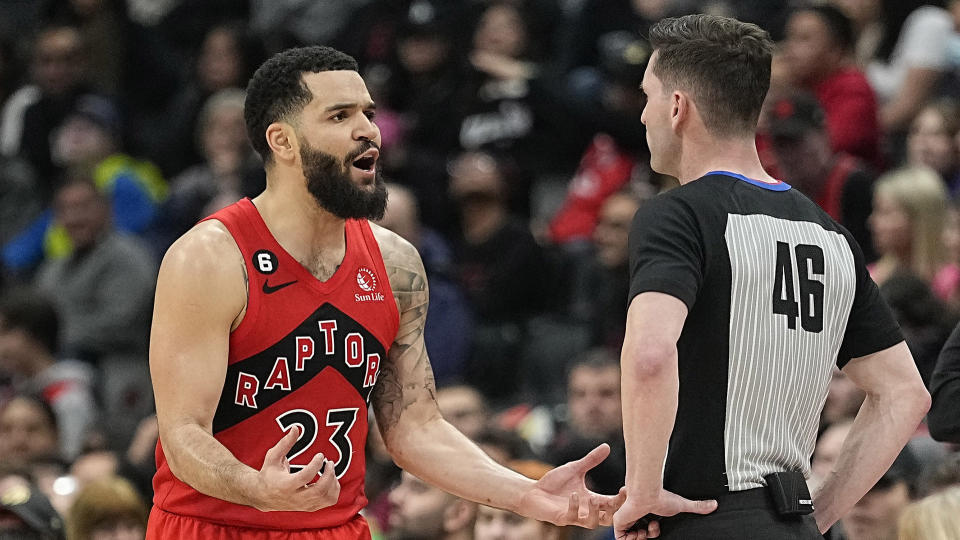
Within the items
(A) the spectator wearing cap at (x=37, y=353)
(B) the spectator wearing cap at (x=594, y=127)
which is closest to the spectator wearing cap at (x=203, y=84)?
(B) the spectator wearing cap at (x=594, y=127)

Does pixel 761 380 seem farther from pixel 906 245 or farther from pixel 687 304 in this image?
pixel 906 245

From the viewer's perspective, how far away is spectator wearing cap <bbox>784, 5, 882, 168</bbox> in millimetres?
9219

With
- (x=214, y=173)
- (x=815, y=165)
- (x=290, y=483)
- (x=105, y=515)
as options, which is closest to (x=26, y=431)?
(x=105, y=515)

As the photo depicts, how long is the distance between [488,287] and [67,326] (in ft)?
10.3

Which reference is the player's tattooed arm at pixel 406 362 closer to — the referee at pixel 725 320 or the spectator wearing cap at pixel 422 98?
the referee at pixel 725 320

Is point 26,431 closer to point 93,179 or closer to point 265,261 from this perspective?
point 93,179

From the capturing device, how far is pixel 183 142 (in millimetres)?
12477

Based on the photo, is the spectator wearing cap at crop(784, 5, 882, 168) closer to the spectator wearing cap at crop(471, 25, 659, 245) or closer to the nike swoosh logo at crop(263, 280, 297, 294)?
the spectator wearing cap at crop(471, 25, 659, 245)

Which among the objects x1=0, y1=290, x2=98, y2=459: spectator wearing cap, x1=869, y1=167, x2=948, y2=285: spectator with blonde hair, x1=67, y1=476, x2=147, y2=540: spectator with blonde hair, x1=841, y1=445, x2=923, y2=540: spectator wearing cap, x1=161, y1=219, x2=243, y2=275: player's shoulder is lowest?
x1=0, y1=290, x2=98, y2=459: spectator wearing cap

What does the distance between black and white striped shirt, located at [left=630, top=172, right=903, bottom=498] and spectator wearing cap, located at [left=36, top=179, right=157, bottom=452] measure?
6629 mm

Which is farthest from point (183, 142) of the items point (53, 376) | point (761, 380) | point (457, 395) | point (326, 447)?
point (761, 380)

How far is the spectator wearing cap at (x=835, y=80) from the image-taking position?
9.22 metres

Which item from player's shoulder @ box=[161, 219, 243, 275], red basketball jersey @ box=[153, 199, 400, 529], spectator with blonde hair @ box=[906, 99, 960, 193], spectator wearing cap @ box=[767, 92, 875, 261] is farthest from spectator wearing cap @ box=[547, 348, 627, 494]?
player's shoulder @ box=[161, 219, 243, 275]

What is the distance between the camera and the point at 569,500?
4.76m
